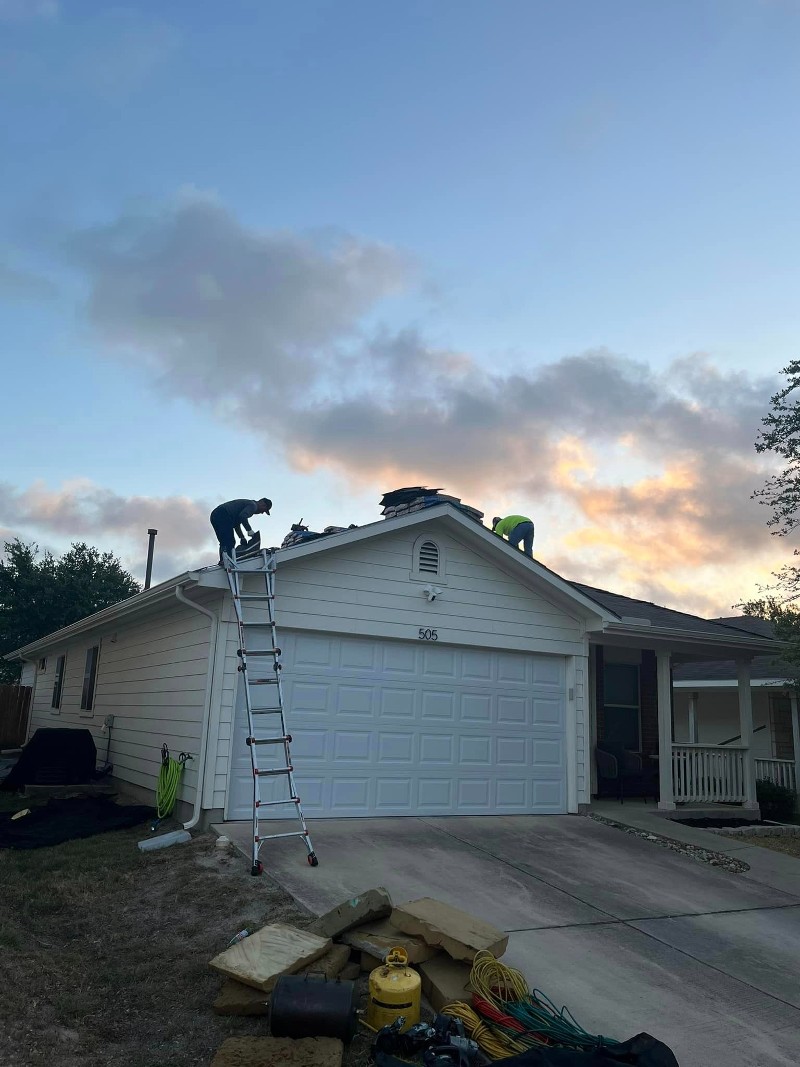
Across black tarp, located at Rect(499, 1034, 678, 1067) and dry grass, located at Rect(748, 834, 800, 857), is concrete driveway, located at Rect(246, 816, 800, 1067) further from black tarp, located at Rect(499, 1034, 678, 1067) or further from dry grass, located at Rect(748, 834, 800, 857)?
dry grass, located at Rect(748, 834, 800, 857)

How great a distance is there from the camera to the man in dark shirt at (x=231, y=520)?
30.1 feet

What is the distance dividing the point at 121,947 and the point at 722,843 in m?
7.94

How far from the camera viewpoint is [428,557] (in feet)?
35.1

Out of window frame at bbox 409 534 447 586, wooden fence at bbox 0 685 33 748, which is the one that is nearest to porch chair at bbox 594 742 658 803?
window frame at bbox 409 534 447 586

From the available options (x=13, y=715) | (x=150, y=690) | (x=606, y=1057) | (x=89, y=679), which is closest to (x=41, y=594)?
(x=13, y=715)

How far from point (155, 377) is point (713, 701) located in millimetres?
16675

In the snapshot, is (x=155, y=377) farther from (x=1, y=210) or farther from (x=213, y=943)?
(x=213, y=943)

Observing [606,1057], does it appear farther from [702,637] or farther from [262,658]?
[702,637]

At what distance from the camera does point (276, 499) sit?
407 inches

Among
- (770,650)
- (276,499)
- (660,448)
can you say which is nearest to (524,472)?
(660,448)

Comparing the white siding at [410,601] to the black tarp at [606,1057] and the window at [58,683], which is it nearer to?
the black tarp at [606,1057]

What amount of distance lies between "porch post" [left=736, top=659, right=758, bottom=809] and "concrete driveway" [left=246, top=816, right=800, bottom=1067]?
4.08 m

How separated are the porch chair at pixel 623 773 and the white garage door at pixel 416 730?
7.33 feet

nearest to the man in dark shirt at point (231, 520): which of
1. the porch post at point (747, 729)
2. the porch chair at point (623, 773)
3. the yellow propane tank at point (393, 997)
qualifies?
the yellow propane tank at point (393, 997)
